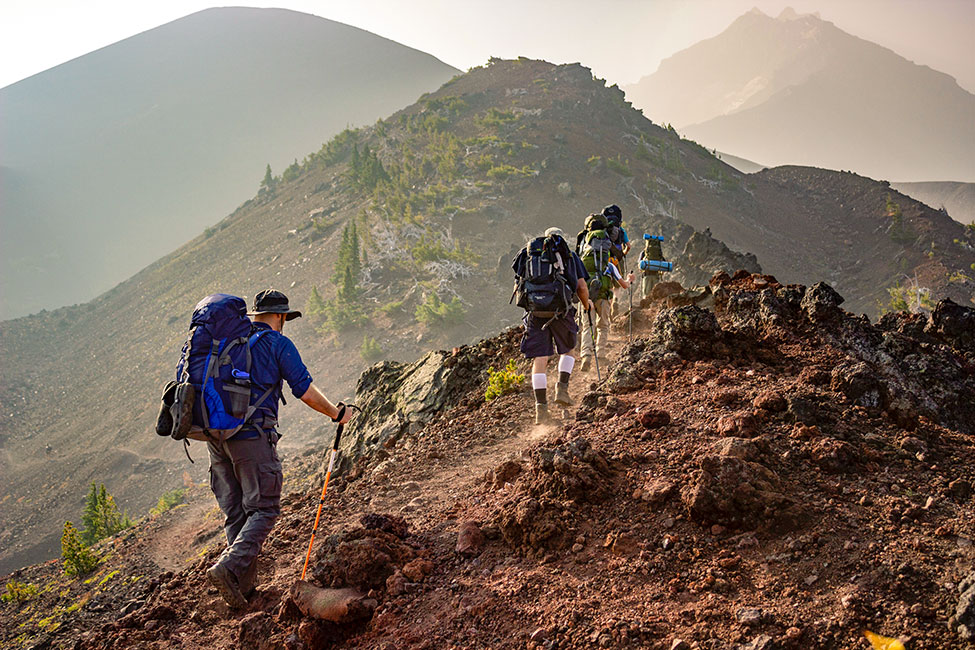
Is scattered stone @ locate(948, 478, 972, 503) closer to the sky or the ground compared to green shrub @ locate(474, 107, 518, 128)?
closer to the ground

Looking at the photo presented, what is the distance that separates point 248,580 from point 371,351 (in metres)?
24.5

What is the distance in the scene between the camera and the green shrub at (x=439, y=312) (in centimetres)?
2880

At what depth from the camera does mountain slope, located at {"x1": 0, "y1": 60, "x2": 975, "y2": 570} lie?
2703 centimetres

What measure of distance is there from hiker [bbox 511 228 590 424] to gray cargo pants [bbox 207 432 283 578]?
3043 mm

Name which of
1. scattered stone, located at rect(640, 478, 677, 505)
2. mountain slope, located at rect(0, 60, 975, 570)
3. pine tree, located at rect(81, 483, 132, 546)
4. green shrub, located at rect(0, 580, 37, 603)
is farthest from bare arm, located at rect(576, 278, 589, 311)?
pine tree, located at rect(81, 483, 132, 546)

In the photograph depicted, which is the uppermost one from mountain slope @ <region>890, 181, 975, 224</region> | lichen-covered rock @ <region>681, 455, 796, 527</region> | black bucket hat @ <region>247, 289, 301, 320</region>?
black bucket hat @ <region>247, 289, 301, 320</region>

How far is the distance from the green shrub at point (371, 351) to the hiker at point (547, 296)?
22.3 m

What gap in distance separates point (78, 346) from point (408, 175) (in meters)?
27.0

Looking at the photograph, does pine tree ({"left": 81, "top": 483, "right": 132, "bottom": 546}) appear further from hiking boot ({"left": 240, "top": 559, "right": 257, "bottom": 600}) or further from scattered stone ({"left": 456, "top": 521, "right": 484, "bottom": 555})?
scattered stone ({"left": 456, "top": 521, "right": 484, "bottom": 555})

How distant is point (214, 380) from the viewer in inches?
156

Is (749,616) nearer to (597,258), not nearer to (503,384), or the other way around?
(503,384)

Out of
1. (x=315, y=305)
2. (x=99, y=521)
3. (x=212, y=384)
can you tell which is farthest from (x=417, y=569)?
(x=315, y=305)

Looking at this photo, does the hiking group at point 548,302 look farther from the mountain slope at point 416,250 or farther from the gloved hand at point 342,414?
the mountain slope at point 416,250

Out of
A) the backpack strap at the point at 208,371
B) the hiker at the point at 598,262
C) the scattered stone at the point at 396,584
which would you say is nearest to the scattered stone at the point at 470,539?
the scattered stone at the point at 396,584
